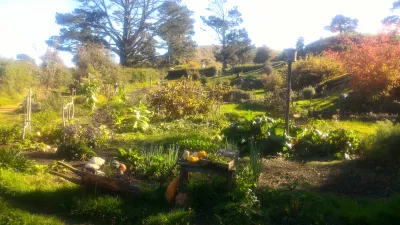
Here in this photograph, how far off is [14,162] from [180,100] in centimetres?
624

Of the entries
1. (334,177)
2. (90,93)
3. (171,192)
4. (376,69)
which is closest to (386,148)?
(334,177)

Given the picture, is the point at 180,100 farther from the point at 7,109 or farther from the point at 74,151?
the point at 7,109

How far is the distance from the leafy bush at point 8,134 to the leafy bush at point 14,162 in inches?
75.7

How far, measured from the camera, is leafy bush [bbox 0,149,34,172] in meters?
6.05

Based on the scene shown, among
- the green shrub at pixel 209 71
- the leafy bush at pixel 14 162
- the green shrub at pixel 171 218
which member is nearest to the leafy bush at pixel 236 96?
the leafy bush at pixel 14 162

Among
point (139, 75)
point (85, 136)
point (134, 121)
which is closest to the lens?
point (85, 136)

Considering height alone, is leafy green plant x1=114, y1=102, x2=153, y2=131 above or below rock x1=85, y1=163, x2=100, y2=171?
above

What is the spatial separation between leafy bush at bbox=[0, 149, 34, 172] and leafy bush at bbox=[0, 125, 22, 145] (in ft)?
6.31

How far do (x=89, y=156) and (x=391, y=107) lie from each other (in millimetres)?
10574

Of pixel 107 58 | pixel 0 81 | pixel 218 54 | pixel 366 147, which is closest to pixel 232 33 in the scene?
pixel 218 54

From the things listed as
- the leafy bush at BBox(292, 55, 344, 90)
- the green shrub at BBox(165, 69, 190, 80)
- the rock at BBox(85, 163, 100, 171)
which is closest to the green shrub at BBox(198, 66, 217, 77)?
the green shrub at BBox(165, 69, 190, 80)

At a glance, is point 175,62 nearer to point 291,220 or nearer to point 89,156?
point 89,156

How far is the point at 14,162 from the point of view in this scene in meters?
6.15

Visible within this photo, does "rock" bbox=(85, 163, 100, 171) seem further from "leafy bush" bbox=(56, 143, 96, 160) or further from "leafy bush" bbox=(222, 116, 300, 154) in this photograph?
"leafy bush" bbox=(222, 116, 300, 154)
